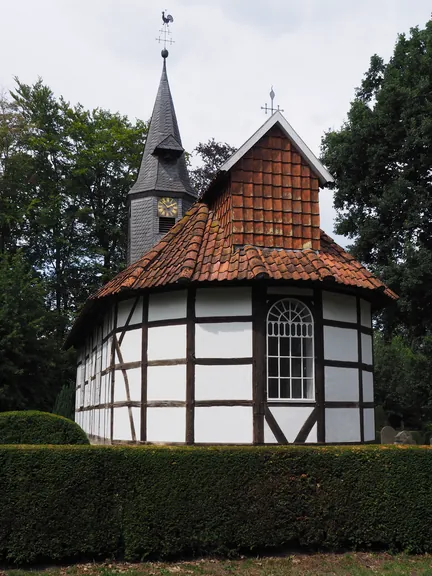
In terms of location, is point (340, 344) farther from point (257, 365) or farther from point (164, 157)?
point (164, 157)

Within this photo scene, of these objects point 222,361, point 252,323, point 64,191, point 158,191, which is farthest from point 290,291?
point 64,191

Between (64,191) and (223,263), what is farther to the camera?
(64,191)

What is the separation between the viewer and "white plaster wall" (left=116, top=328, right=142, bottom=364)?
13.7 metres

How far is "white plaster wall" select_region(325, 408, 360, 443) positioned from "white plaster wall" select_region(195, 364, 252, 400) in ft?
5.71

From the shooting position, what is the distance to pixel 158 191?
2117cm

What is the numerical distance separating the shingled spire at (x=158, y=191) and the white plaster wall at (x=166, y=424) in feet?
27.4

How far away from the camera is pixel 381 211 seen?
21156 mm

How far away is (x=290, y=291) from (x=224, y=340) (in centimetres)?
165

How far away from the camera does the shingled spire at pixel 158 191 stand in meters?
20.9

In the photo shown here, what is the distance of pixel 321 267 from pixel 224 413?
11.2ft

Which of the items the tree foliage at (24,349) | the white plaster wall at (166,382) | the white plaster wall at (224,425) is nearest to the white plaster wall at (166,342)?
the white plaster wall at (166,382)

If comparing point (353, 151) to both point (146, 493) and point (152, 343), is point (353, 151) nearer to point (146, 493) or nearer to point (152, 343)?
point (152, 343)

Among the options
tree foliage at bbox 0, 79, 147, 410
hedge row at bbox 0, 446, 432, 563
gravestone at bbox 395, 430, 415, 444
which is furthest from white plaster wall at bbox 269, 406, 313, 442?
tree foliage at bbox 0, 79, 147, 410

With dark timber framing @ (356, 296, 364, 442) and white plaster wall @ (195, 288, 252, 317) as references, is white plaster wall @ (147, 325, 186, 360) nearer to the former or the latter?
white plaster wall @ (195, 288, 252, 317)
